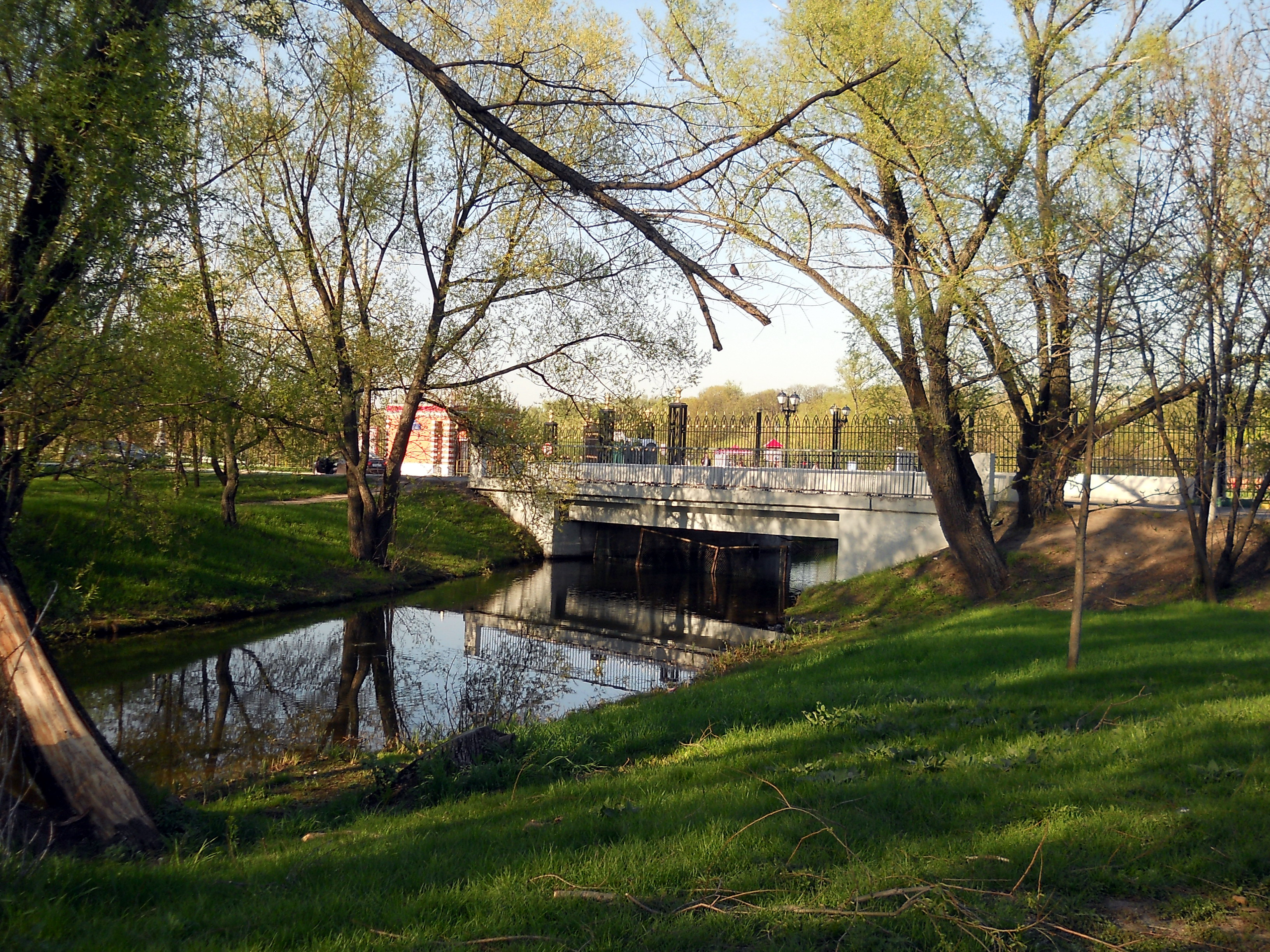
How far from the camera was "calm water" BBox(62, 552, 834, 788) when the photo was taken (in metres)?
11.4

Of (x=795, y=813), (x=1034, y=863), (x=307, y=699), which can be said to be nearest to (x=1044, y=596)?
(x=307, y=699)

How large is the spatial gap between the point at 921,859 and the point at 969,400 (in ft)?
42.9

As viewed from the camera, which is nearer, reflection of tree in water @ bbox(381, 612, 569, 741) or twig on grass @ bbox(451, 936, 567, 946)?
twig on grass @ bbox(451, 936, 567, 946)

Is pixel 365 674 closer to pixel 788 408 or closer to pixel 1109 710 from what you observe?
pixel 1109 710

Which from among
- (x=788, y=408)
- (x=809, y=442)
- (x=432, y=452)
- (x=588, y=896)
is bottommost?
(x=588, y=896)

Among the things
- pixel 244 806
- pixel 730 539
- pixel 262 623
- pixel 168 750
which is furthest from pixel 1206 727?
pixel 730 539

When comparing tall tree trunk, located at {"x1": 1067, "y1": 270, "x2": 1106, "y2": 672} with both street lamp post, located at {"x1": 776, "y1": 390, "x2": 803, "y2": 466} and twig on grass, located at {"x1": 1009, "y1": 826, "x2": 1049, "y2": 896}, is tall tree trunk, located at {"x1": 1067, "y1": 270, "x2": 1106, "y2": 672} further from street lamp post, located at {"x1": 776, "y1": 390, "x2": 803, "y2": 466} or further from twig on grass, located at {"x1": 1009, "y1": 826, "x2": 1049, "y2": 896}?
street lamp post, located at {"x1": 776, "y1": 390, "x2": 803, "y2": 466}

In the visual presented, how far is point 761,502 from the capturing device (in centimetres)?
2556

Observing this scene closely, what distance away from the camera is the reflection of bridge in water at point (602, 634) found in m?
15.7

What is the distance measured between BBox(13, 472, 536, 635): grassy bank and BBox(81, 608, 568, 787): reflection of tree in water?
225cm

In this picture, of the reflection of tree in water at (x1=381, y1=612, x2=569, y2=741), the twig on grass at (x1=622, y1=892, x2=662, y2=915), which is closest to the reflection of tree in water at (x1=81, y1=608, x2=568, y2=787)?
the reflection of tree in water at (x1=381, y1=612, x2=569, y2=741)

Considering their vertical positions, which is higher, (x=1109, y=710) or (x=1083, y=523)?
(x=1083, y=523)

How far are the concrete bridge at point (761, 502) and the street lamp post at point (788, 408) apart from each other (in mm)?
1193

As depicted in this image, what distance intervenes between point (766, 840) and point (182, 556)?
18.8 metres
